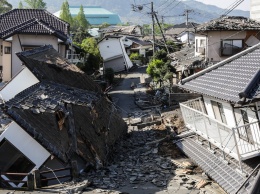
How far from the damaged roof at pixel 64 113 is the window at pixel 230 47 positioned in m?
11.5

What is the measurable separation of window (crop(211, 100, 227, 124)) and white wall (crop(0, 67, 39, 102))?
29.8 feet

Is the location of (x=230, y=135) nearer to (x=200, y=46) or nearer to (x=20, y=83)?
(x=20, y=83)

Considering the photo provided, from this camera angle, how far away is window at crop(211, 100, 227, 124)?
12.9 meters

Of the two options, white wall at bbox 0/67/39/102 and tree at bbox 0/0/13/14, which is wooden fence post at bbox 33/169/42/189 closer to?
white wall at bbox 0/67/39/102

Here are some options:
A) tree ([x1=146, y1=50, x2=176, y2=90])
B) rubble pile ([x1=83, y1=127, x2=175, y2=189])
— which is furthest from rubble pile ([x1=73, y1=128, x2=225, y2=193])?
tree ([x1=146, y1=50, x2=176, y2=90])

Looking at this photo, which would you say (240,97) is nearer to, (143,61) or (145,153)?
(145,153)

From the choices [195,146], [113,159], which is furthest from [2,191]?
[195,146]

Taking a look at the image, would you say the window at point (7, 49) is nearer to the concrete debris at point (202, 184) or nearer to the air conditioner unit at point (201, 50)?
the air conditioner unit at point (201, 50)

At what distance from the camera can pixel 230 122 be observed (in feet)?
40.4

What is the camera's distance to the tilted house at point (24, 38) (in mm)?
26953

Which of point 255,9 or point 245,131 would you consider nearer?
point 245,131

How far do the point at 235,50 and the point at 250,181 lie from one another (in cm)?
1866

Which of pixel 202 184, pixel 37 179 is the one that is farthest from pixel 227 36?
pixel 37 179

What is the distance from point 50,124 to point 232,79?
7.16 metres
